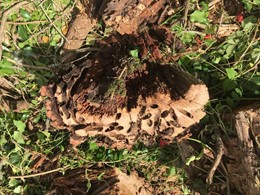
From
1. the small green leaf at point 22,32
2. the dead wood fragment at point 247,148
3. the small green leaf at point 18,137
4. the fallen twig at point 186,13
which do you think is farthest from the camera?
the small green leaf at point 18,137

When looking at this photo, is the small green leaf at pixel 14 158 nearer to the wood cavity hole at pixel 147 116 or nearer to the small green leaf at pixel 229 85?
the wood cavity hole at pixel 147 116

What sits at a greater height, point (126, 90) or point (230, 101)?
point (126, 90)

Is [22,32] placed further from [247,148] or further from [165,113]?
[247,148]

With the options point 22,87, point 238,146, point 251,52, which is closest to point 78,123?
point 22,87

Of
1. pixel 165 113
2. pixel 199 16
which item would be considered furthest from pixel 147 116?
pixel 199 16

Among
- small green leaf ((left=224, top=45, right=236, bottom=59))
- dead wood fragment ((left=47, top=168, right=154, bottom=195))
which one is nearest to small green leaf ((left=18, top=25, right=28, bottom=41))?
dead wood fragment ((left=47, top=168, right=154, bottom=195))

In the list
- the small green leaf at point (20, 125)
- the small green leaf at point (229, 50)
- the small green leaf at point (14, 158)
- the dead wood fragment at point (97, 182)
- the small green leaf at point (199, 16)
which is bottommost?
the dead wood fragment at point (97, 182)

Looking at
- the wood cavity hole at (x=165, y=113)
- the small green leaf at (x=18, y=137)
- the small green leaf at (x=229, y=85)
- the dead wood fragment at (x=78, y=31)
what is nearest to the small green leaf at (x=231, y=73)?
the small green leaf at (x=229, y=85)

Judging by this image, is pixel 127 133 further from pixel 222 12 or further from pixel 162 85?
pixel 222 12
